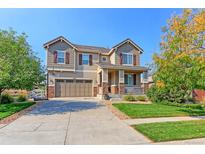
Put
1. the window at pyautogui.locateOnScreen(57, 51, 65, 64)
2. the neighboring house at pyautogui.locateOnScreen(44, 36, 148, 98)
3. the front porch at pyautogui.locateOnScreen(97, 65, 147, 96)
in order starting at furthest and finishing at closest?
1. the window at pyautogui.locateOnScreen(57, 51, 65, 64)
2. the neighboring house at pyautogui.locateOnScreen(44, 36, 148, 98)
3. the front porch at pyautogui.locateOnScreen(97, 65, 147, 96)

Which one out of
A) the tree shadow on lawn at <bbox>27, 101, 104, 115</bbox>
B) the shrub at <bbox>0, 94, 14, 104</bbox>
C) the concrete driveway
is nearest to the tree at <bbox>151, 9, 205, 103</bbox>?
the concrete driveway

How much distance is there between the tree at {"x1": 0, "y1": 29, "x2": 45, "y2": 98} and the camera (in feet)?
40.6

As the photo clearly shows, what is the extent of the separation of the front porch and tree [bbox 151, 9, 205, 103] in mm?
10070

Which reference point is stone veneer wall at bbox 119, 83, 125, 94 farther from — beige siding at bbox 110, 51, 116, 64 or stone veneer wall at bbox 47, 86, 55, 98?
stone veneer wall at bbox 47, 86, 55, 98

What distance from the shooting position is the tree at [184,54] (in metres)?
10.1

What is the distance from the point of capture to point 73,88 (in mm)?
23531

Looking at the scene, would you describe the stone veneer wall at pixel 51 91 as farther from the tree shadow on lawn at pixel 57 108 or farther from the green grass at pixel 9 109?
the green grass at pixel 9 109

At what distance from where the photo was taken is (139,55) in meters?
25.9

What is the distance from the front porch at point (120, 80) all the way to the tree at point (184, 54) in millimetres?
10070

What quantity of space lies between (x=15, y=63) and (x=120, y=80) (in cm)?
1215

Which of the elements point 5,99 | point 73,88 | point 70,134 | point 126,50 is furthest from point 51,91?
point 70,134

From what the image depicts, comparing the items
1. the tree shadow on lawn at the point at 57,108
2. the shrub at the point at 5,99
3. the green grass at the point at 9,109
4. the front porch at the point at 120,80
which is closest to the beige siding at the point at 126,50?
the front porch at the point at 120,80
